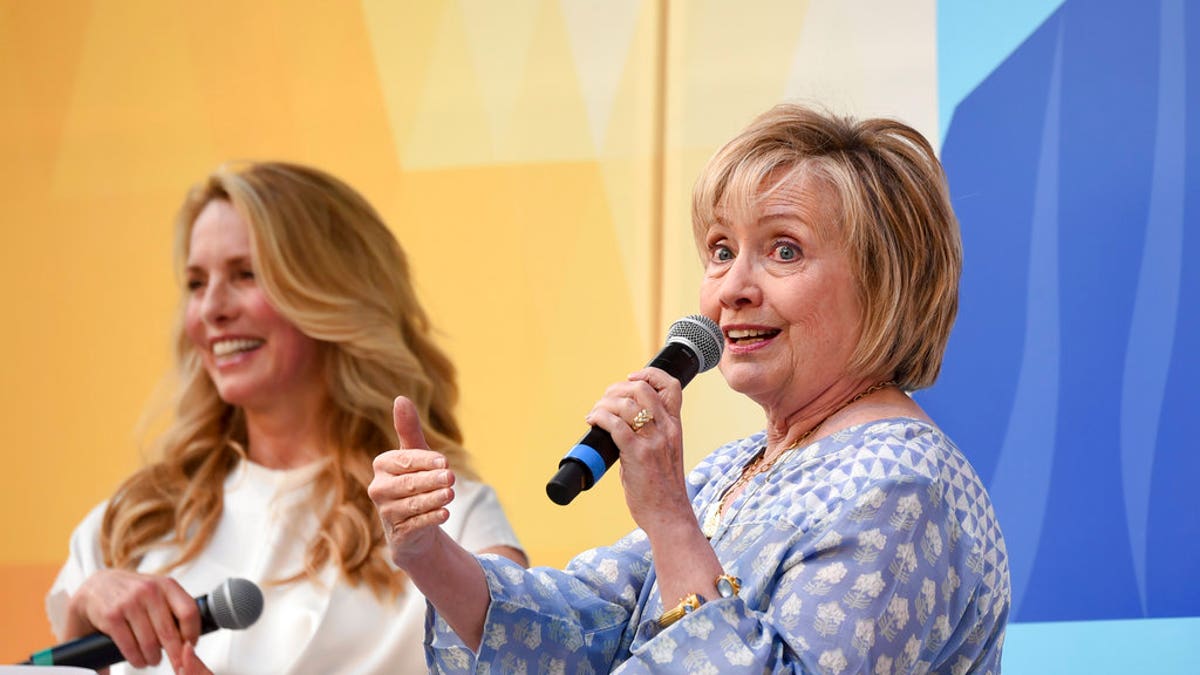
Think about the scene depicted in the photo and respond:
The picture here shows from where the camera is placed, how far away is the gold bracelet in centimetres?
167

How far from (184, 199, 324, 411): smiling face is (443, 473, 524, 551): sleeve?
0.47 meters

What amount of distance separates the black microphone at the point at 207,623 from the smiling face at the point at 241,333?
2.56ft

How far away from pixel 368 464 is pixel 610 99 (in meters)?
1.02

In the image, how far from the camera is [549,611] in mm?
1950

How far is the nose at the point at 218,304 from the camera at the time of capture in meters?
3.42

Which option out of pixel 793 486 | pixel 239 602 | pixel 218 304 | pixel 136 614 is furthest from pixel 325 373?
pixel 793 486

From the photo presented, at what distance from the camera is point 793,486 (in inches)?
71.8

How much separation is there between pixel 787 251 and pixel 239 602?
1211 mm

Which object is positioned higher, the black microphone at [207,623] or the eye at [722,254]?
the eye at [722,254]

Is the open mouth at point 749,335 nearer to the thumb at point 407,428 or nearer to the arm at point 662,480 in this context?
the arm at point 662,480

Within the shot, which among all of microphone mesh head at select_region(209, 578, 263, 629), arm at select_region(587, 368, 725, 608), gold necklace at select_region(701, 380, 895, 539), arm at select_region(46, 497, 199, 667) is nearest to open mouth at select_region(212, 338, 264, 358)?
arm at select_region(46, 497, 199, 667)

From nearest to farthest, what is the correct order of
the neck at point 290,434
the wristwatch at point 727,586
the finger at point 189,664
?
the wristwatch at point 727,586 → the finger at point 189,664 → the neck at point 290,434

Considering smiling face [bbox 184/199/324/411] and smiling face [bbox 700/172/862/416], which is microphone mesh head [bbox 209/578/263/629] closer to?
smiling face [bbox 184/199/324/411]

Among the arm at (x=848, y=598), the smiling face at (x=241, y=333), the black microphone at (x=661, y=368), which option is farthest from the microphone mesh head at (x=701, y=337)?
the smiling face at (x=241, y=333)
